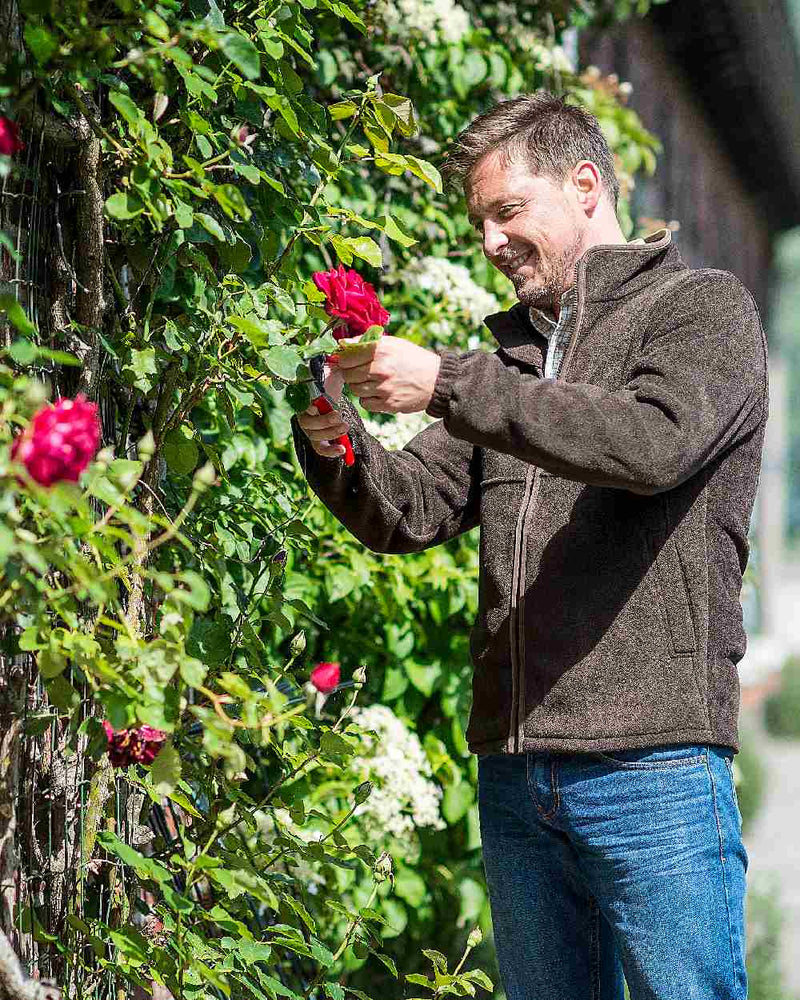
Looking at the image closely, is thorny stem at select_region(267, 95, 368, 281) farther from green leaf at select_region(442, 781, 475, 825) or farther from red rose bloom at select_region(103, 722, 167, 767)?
green leaf at select_region(442, 781, 475, 825)

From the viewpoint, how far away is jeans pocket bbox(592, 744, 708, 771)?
57.5 inches

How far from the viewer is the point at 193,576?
1.01 m

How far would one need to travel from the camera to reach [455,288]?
243 centimetres

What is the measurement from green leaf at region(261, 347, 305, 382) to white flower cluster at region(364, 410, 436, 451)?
2.98 ft

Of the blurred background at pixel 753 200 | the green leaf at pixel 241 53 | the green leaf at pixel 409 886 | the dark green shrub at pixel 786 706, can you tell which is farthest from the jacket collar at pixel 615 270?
the dark green shrub at pixel 786 706

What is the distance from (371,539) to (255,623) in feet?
0.88

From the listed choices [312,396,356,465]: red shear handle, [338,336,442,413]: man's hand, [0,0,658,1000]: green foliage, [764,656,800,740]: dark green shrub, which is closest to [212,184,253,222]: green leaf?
[0,0,658,1000]: green foliage

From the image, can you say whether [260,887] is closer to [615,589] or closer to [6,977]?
[6,977]

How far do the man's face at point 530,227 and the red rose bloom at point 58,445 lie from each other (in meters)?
0.87

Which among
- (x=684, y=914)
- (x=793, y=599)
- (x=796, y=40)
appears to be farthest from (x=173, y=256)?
(x=793, y=599)

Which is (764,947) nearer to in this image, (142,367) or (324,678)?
(324,678)

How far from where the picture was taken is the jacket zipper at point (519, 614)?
1.54m

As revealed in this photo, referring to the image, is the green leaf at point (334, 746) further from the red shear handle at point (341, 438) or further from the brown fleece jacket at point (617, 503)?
the red shear handle at point (341, 438)

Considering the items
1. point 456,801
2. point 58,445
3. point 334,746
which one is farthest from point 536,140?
point 456,801
